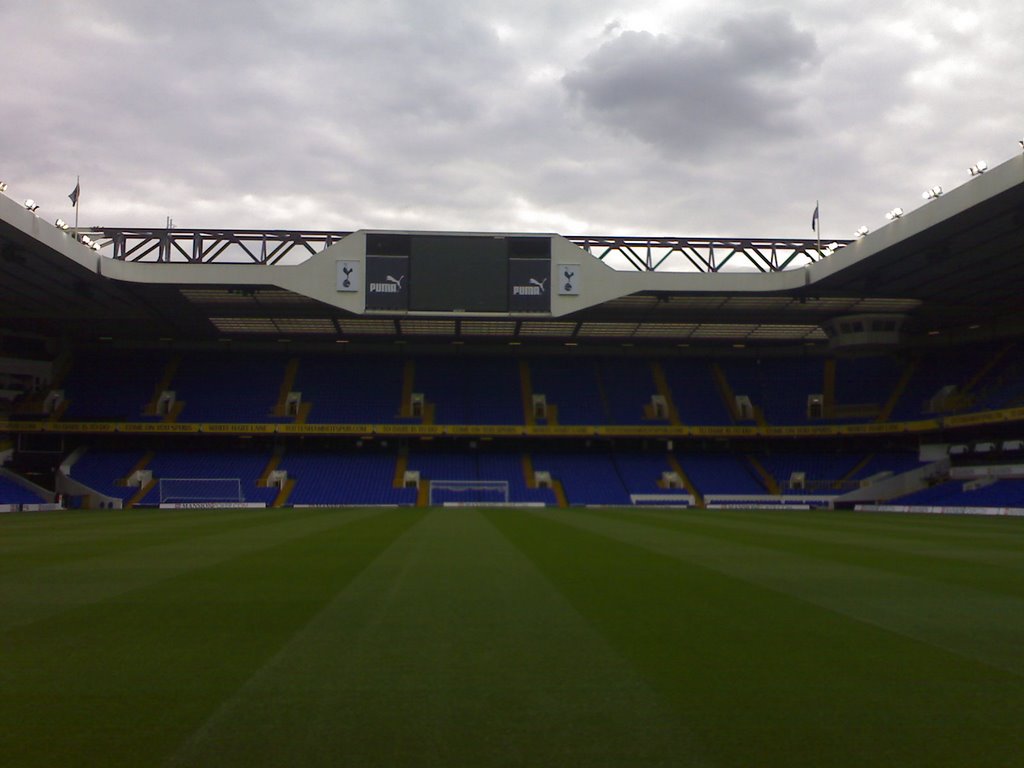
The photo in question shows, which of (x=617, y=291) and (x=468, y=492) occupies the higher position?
(x=617, y=291)

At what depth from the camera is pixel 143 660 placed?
5.56 m

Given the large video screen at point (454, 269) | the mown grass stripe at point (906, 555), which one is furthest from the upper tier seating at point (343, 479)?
the mown grass stripe at point (906, 555)

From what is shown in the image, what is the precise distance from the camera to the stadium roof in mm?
31219

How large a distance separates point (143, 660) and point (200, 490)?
4137cm

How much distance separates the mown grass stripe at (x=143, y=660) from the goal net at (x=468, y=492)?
35.1 metres

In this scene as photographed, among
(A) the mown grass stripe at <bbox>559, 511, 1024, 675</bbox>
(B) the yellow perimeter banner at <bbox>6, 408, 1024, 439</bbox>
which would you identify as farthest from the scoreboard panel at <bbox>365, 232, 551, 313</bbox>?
(A) the mown grass stripe at <bbox>559, 511, 1024, 675</bbox>

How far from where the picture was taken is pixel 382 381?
170ft

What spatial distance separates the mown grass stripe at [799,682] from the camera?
12.7 ft

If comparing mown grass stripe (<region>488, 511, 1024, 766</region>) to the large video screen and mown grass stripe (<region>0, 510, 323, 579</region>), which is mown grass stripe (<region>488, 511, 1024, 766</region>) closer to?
mown grass stripe (<region>0, 510, 323, 579</region>)

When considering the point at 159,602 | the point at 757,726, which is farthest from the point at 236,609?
the point at 757,726

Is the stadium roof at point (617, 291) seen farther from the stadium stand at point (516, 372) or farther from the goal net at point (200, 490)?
the goal net at point (200, 490)

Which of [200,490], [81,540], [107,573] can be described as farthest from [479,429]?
[107,573]

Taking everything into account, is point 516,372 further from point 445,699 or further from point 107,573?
point 445,699

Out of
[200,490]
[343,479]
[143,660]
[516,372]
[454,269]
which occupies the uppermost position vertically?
[454,269]
